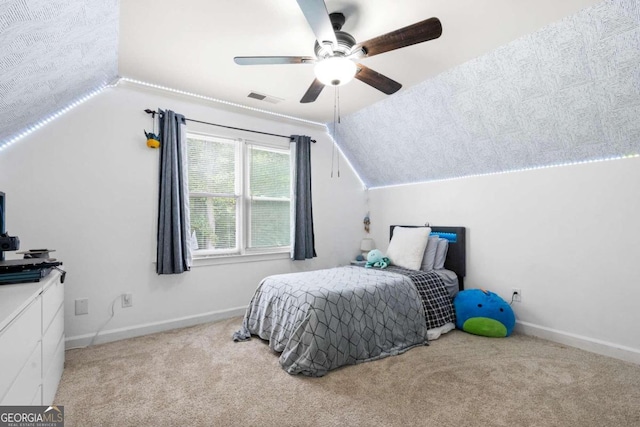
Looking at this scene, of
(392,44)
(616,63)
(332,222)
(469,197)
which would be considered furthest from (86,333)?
(616,63)

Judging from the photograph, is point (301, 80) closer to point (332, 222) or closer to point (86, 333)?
point (332, 222)

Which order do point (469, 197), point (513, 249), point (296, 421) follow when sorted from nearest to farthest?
point (296, 421) → point (513, 249) → point (469, 197)

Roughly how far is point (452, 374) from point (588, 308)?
4.67 feet

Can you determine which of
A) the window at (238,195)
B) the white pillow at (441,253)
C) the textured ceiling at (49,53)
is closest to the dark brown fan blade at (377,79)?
the textured ceiling at (49,53)

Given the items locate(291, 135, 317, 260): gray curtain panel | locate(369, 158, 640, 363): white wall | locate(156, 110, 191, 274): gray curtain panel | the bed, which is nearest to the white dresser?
locate(156, 110, 191, 274): gray curtain panel

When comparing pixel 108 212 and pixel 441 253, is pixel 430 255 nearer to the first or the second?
pixel 441 253

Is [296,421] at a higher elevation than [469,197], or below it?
below

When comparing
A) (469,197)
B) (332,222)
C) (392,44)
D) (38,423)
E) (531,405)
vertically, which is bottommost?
(531,405)

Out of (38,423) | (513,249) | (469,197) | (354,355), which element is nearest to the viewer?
(38,423)

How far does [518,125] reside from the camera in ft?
8.95

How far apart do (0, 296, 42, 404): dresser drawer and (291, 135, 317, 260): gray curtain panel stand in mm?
2625

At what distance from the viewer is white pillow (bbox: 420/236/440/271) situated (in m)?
3.44

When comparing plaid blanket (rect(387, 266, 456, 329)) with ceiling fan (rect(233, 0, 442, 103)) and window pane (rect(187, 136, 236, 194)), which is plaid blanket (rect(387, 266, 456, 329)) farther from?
window pane (rect(187, 136, 236, 194))

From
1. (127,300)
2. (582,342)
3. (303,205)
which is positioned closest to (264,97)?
(303,205)
